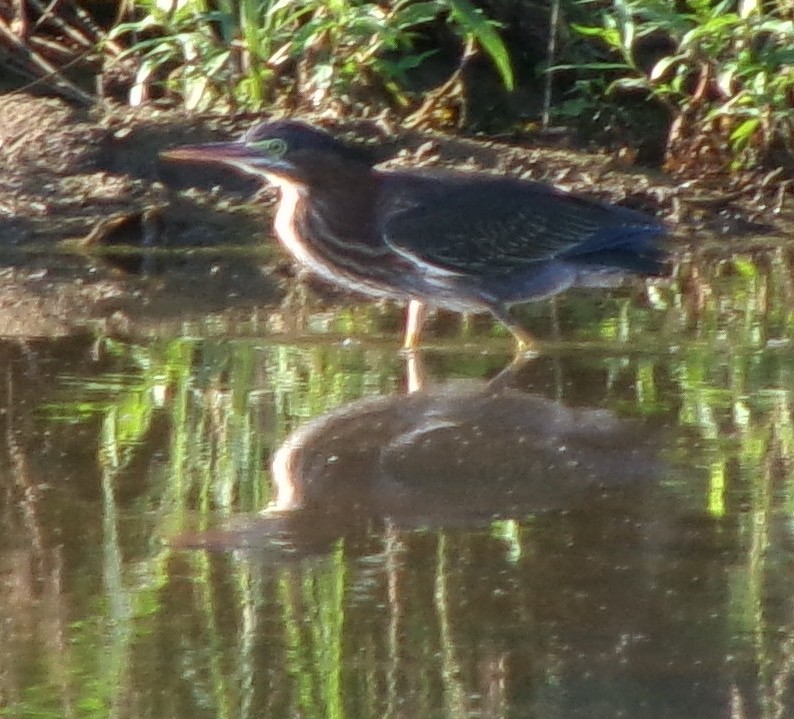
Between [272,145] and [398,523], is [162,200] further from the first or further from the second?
[398,523]

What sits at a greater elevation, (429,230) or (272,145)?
(272,145)

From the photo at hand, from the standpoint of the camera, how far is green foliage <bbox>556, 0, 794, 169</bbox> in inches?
342

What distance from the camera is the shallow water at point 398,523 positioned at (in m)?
3.58

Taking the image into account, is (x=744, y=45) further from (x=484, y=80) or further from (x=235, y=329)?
(x=235, y=329)

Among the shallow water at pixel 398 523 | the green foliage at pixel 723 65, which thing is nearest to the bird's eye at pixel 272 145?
the shallow water at pixel 398 523

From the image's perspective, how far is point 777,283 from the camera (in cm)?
759

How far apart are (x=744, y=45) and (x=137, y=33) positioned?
2.95 meters

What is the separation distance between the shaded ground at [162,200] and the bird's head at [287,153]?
34.3 inches

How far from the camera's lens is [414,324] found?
6.41m

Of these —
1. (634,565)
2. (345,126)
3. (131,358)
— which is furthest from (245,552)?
(345,126)

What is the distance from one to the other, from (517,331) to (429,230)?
1.46 feet

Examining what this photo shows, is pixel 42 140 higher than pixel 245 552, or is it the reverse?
pixel 42 140

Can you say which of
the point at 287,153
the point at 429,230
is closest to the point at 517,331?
the point at 429,230

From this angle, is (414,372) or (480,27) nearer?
(414,372)
